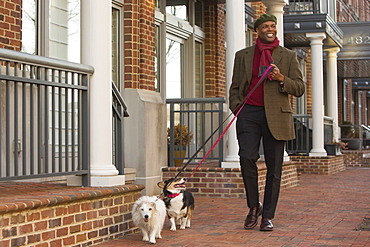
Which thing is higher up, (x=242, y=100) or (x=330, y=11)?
(x=330, y=11)

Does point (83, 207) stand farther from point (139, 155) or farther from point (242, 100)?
point (139, 155)

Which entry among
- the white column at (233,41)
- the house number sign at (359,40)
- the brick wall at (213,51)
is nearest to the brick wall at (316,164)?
the brick wall at (213,51)

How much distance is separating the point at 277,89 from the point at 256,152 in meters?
0.62

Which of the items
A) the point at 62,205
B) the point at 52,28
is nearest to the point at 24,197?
the point at 62,205

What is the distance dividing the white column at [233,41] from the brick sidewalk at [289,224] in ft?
2.32

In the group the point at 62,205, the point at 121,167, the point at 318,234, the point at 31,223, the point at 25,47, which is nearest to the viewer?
the point at 31,223

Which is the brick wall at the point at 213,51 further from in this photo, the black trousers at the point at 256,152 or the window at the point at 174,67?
the black trousers at the point at 256,152

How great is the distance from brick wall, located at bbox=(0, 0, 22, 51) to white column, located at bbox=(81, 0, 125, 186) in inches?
46.8

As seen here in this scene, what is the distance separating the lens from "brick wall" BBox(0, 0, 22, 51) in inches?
269

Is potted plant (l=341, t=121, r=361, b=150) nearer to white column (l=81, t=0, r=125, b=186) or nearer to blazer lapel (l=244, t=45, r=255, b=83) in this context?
blazer lapel (l=244, t=45, r=255, b=83)

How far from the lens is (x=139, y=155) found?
361 inches

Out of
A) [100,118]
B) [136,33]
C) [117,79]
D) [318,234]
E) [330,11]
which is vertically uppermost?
[330,11]

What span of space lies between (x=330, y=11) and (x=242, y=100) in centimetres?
1181

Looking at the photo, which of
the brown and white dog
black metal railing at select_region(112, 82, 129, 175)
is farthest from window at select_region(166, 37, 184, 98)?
the brown and white dog
